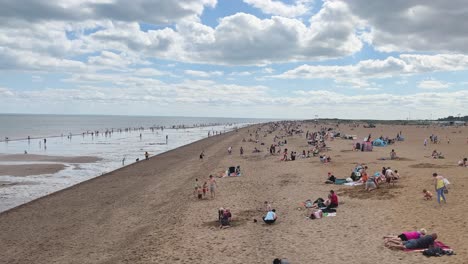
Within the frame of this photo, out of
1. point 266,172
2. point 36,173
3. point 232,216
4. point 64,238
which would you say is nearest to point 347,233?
point 232,216

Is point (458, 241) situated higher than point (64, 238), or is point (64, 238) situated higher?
point (458, 241)

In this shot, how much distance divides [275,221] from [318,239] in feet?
8.53

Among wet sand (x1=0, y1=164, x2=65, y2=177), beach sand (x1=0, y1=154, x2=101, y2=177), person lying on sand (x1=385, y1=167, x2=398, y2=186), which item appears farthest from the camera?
beach sand (x1=0, y1=154, x2=101, y2=177)

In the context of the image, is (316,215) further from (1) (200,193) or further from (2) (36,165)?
(2) (36,165)

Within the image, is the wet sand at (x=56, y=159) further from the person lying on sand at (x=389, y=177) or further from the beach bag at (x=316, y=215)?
the beach bag at (x=316, y=215)

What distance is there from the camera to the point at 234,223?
1570cm

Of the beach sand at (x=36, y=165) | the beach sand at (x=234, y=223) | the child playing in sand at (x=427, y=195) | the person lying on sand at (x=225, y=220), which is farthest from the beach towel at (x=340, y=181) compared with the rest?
the beach sand at (x=36, y=165)

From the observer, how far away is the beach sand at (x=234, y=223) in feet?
40.7

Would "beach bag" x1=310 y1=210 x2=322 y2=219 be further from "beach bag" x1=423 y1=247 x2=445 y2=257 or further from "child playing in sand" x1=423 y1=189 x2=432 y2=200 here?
"beach bag" x1=423 y1=247 x2=445 y2=257

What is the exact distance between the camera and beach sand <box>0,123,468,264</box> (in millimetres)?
12391

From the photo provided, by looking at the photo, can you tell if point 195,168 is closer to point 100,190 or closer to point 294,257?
point 100,190

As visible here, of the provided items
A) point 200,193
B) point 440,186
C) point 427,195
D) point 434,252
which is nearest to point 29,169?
point 200,193

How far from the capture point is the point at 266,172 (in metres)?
28.9

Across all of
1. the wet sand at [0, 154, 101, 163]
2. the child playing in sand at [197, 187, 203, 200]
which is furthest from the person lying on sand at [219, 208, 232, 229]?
the wet sand at [0, 154, 101, 163]
